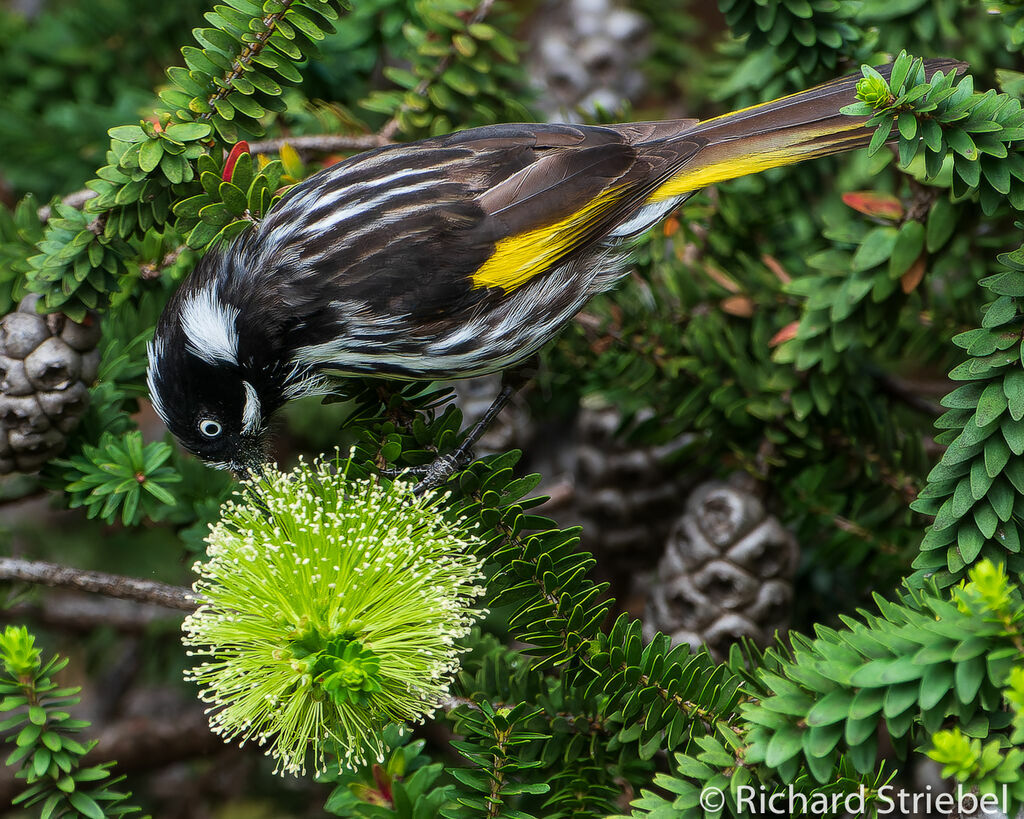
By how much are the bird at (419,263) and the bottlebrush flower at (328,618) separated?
156 mm

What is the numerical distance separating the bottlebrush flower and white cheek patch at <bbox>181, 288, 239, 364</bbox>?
0.23 meters

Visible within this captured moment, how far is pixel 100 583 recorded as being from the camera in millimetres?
912

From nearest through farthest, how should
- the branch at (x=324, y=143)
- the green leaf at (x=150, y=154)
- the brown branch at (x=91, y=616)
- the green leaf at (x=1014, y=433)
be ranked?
the green leaf at (x=1014, y=433) < the green leaf at (x=150, y=154) < the branch at (x=324, y=143) < the brown branch at (x=91, y=616)

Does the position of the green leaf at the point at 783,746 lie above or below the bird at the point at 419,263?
below

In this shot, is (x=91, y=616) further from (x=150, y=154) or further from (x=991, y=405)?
(x=991, y=405)

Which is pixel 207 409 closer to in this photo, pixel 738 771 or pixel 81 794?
pixel 81 794

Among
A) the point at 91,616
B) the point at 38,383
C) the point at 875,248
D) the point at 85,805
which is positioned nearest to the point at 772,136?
the point at 875,248

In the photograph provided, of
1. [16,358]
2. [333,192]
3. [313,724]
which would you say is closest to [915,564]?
[313,724]

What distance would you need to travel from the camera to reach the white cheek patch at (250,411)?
1.05m

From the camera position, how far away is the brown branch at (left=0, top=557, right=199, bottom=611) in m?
0.91

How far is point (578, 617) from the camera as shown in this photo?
0.82 metres

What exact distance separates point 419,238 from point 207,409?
308 millimetres

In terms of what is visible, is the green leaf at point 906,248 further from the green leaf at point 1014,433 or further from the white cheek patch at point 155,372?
the white cheek patch at point 155,372

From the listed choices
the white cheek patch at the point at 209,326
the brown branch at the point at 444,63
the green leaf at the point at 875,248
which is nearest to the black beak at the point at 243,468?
the white cheek patch at the point at 209,326
